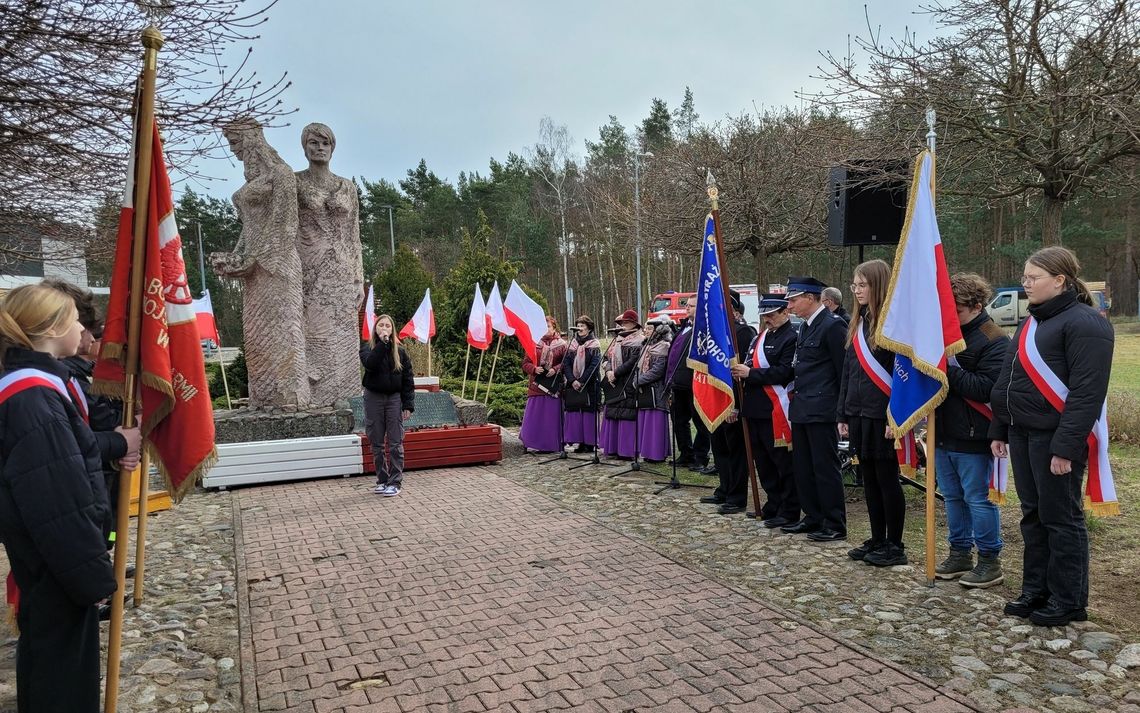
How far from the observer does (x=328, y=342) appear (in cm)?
1018

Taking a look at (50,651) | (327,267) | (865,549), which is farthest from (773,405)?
(327,267)

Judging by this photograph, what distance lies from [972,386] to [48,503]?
192 inches

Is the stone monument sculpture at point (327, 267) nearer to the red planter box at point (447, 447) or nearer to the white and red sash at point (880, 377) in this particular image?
the red planter box at point (447, 447)

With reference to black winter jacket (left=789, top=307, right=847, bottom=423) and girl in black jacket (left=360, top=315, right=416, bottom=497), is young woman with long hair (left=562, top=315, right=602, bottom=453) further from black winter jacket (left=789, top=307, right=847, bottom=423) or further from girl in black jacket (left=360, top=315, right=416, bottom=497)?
black winter jacket (left=789, top=307, right=847, bottom=423)

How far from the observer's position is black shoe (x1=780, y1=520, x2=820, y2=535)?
20.2 ft

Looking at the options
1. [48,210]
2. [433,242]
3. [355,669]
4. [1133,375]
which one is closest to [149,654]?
[355,669]

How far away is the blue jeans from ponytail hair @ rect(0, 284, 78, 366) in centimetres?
495

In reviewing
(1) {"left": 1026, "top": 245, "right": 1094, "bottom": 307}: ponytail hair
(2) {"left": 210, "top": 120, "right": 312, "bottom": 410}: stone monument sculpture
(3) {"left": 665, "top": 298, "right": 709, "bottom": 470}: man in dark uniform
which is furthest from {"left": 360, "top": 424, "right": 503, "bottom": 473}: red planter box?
(1) {"left": 1026, "top": 245, "right": 1094, "bottom": 307}: ponytail hair

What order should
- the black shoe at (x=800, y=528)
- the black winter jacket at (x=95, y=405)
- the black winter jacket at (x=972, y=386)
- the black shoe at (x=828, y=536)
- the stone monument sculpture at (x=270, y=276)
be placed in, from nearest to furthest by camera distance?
the black winter jacket at (x=95, y=405) → the black winter jacket at (x=972, y=386) → the black shoe at (x=828, y=536) → the black shoe at (x=800, y=528) → the stone monument sculpture at (x=270, y=276)

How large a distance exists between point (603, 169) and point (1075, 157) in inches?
1391

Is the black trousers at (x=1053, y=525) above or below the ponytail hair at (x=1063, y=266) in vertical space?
below

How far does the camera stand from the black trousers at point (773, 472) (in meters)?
6.57

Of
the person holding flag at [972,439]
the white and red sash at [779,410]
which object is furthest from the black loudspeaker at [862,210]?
the person holding flag at [972,439]

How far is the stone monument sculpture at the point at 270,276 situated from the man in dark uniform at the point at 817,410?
21.1 ft
